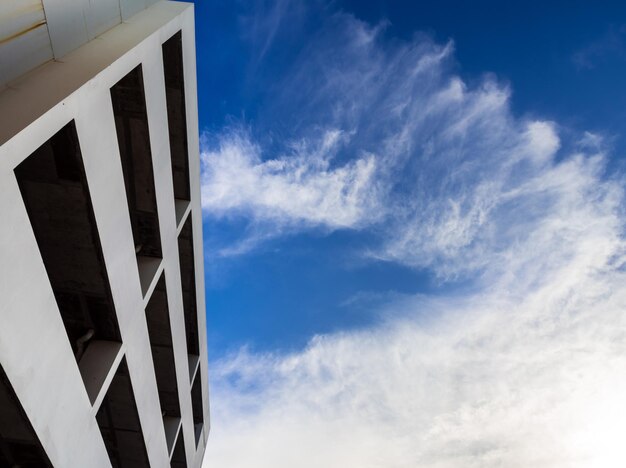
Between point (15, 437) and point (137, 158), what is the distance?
17.8ft

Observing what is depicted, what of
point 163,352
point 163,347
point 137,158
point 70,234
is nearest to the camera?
point 70,234

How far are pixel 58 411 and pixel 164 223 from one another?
480 cm

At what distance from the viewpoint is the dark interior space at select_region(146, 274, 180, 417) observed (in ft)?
36.2

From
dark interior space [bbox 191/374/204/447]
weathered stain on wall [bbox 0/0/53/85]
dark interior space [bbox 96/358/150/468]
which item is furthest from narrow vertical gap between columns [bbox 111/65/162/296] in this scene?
dark interior space [bbox 191/374/204/447]

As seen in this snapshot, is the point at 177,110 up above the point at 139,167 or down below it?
above

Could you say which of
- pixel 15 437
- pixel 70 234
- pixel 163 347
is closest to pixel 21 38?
pixel 70 234

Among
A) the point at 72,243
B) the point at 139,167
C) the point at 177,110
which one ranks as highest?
the point at 177,110

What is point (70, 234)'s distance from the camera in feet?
23.3

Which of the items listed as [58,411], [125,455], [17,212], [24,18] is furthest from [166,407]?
[24,18]

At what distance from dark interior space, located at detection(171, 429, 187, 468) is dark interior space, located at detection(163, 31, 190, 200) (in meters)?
8.58

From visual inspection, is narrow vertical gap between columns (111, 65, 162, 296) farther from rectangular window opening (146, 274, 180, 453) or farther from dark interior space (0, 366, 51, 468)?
dark interior space (0, 366, 51, 468)

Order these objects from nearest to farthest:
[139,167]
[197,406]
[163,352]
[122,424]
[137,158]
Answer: [137,158]
[139,167]
[122,424]
[163,352]
[197,406]

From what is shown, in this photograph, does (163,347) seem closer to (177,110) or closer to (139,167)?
(139,167)

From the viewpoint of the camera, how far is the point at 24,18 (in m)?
5.64
